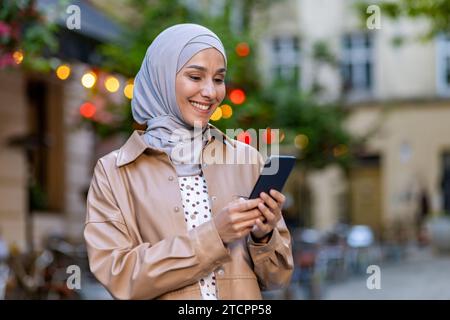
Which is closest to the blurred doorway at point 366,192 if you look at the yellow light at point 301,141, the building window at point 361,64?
the building window at point 361,64

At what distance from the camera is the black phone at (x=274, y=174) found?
94.5 inches

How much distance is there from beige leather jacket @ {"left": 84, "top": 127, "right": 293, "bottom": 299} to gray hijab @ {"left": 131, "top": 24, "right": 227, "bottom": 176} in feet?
0.13

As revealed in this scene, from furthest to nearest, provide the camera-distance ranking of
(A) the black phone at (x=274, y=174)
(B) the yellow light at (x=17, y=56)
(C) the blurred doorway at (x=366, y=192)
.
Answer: (C) the blurred doorway at (x=366, y=192) → (B) the yellow light at (x=17, y=56) → (A) the black phone at (x=274, y=174)

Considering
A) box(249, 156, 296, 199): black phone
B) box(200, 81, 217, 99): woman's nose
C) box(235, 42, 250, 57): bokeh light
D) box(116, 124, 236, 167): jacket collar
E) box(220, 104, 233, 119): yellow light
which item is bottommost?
box(249, 156, 296, 199): black phone

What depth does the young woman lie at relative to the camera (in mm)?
2479

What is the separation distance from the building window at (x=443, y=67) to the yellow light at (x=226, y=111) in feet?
60.3

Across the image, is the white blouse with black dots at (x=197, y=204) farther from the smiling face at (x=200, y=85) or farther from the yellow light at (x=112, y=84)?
the yellow light at (x=112, y=84)

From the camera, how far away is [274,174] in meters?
2.40

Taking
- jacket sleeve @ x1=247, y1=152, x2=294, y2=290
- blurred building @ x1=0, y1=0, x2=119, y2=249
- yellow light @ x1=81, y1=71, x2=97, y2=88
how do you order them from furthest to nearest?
blurred building @ x1=0, y1=0, x2=119, y2=249, yellow light @ x1=81, y1=71, x2=97, y2=88, jacket sleeve @ x1=247, y1=152, x2=294, y2=290

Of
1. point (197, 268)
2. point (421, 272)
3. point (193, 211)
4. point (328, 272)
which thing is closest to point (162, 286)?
point (197, 268)

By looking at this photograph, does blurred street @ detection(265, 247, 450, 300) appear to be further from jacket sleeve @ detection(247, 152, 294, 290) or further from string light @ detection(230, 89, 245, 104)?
jacket sleeve @ detection(247, 152, 294, 290)

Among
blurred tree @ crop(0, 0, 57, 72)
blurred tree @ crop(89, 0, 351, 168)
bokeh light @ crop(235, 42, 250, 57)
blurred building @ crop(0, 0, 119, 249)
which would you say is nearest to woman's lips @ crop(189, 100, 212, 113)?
blurred tree @ crop(0, 0, 57, 72)

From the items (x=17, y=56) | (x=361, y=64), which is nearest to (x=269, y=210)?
(x=17, y=56)

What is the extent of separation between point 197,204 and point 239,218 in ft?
0.88
